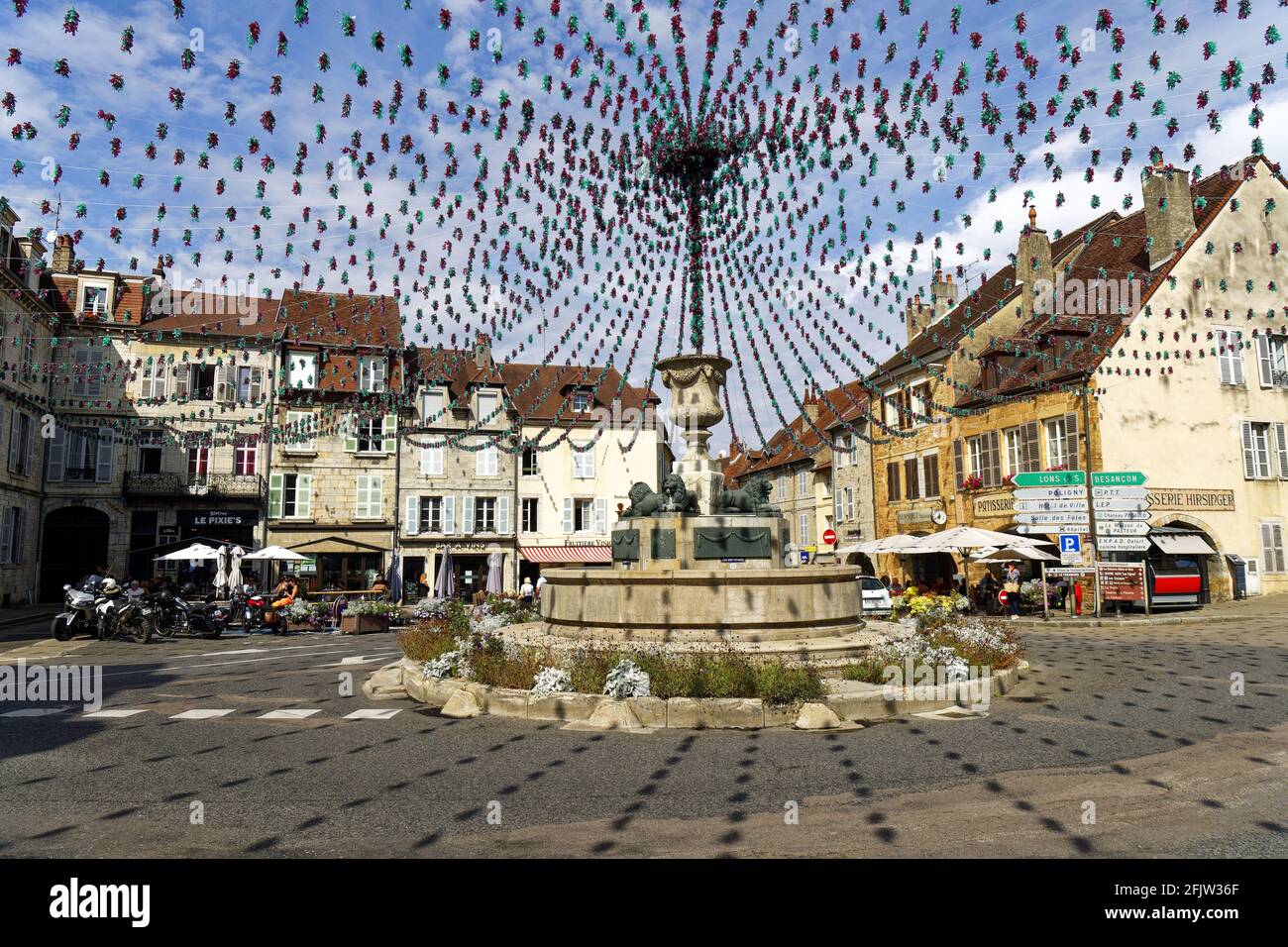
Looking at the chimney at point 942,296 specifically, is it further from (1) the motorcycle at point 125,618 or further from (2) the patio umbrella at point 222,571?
(1) the motorcycle at point 125,618

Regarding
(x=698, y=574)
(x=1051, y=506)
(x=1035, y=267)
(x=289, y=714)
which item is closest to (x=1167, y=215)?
(x=1035, y=267)

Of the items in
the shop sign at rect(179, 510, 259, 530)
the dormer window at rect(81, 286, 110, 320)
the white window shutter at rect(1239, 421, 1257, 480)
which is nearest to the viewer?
the white window shutter at rect(1239, 421, 1257, 480)

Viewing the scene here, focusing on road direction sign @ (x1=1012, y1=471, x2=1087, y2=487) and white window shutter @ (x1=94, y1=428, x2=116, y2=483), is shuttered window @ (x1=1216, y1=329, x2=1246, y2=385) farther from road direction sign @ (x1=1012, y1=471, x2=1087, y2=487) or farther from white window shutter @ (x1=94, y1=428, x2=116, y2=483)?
white window shutter @ (x1=94, y1=428, x2=116, y2=483)

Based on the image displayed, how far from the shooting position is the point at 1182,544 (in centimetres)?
2416

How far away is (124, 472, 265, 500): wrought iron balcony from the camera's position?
102 feet

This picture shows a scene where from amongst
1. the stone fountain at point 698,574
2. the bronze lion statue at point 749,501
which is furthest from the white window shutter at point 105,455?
Result: the bronze lion statue at point 749,501

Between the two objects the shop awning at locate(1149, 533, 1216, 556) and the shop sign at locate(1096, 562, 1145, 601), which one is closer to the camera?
the shop sign at locate(1096, 562, 1145, 601)

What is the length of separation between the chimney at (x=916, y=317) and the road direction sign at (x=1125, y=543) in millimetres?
17279

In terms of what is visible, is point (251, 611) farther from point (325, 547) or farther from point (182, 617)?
point (325, 547)

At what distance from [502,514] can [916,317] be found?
21984mm

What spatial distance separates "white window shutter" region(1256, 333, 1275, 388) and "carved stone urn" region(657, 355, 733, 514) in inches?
946

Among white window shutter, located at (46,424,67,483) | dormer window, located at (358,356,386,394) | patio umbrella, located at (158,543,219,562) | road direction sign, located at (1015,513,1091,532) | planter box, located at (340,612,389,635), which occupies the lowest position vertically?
planter box, located at (340,612,389,635)

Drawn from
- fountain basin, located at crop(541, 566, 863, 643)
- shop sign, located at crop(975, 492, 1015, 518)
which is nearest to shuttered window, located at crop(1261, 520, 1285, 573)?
shop sign, located at crop(975, 492, 1015, 518)
